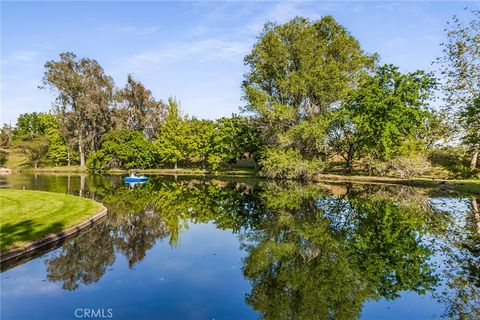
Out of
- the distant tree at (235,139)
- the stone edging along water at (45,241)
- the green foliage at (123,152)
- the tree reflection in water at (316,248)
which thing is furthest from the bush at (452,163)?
the green foliage at (123,152)

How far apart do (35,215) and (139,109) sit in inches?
2976

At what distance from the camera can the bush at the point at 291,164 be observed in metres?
53.7

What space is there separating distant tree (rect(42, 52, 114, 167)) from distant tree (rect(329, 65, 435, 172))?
185ft

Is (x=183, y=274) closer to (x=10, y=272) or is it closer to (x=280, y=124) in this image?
(x=10, y=272)

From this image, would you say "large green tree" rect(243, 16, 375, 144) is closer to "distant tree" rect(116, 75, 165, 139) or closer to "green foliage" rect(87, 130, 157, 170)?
Result: "green foliage" rect(87, 130, 157, 170)

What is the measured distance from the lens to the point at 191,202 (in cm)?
3253

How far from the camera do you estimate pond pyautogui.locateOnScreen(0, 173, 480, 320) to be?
10891mm

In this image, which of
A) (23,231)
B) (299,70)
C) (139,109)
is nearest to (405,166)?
(299,70)

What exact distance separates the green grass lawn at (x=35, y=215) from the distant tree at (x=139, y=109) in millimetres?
64510

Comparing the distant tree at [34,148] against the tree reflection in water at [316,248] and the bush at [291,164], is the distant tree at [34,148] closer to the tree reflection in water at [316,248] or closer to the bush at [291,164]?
the bush at [291,164]

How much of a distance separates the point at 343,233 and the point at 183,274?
34.2ft

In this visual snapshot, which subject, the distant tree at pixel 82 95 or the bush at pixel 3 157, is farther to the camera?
the bush at pixel 3 157

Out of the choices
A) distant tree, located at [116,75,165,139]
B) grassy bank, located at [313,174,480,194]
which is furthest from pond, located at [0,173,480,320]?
distant tree, located at [116,75,165,139]

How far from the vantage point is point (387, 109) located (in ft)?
174
